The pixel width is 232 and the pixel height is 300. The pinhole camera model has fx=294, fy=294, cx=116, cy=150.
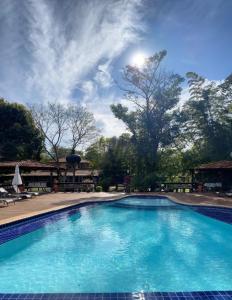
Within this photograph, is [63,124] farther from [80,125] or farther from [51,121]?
[80,125]

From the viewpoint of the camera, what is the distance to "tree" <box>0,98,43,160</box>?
1205 inches

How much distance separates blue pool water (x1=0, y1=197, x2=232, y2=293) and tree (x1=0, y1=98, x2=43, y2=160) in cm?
2102

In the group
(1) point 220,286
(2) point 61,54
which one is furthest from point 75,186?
(1) point 220,286

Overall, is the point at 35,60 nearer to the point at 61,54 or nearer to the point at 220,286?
the point at 61,54

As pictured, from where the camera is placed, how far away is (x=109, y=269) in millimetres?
6074

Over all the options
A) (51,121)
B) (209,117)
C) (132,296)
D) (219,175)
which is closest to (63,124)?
(51,121)

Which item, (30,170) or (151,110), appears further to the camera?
(151,110)

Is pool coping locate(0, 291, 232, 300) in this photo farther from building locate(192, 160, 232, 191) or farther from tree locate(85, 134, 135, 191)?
tree locate(85, 134, 135, 191)

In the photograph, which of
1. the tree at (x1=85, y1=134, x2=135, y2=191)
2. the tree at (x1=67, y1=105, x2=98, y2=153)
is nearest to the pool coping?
the tree at (x1=85, y1=134, x2=135, y2=191)

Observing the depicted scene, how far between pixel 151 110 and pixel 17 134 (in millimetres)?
14937

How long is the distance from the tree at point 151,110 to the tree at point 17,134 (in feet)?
37.0

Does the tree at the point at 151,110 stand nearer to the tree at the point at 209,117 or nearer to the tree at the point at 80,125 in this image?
the tree at the point at 209,117

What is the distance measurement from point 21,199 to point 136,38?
33.0 ft

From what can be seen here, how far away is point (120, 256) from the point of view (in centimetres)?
704
